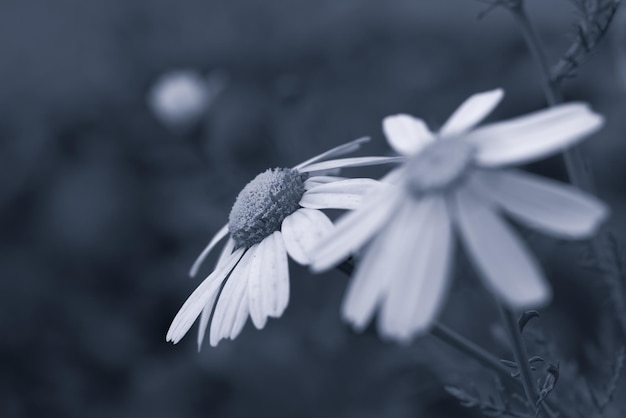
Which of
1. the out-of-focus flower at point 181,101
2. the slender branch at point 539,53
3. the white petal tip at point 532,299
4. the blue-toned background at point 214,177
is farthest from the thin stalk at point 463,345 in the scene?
the out-of-focus flower at point 181,101

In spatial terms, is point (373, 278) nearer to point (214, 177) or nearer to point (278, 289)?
point (278, 289)

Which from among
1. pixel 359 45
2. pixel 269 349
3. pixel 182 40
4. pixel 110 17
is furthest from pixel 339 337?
pixel 110 17

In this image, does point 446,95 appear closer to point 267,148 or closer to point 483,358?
point 267,148

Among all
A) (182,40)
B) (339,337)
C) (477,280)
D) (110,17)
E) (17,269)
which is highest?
(110,17)

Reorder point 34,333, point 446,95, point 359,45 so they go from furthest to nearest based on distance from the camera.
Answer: point 359,45 → point 446,95 → point 34,333

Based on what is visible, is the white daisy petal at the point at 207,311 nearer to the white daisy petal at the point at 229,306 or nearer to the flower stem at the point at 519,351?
the white daisy petal at the point at 229,306

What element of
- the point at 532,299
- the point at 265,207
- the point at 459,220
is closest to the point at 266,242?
the point at 265,207

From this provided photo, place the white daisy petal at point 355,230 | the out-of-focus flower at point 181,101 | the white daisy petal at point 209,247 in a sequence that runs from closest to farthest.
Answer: the white daisy petal at point 355,230 → the white daisy petal at point 209,247 → the out-of-focus flower at point 181,101
